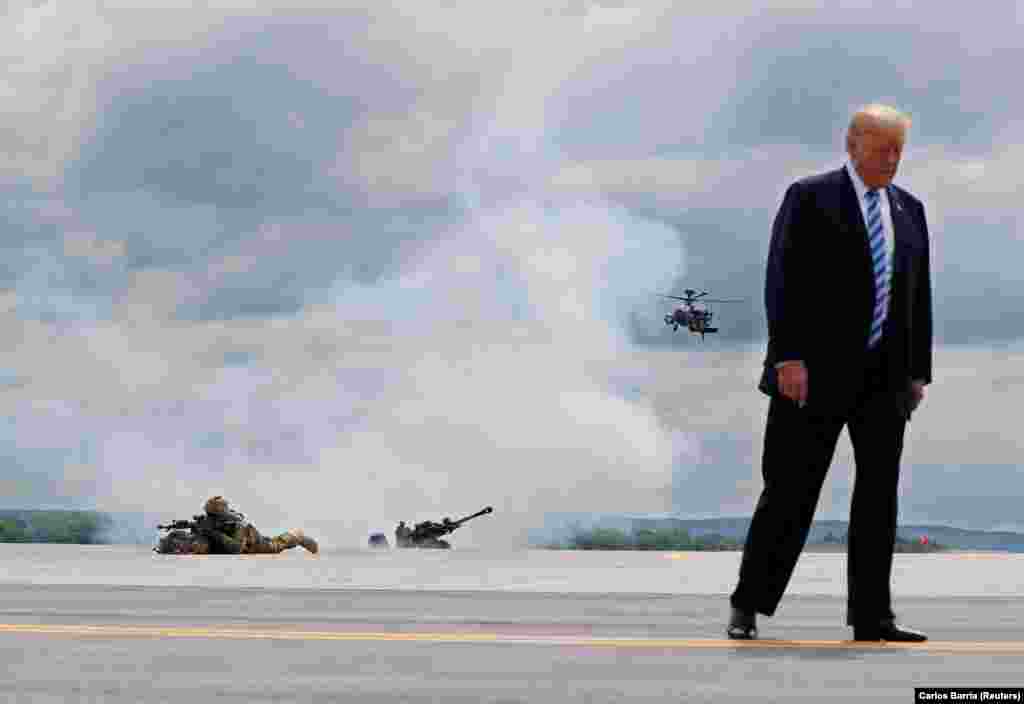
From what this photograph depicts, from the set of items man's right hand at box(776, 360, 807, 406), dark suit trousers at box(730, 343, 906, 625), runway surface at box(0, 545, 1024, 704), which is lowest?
runway surface at box(0, 545, 1024, 704)

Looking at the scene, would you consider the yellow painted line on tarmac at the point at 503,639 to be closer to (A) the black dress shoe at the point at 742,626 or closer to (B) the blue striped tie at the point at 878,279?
(A) the black dress shoe at the point at 742,626

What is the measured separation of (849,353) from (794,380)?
25 centimetres

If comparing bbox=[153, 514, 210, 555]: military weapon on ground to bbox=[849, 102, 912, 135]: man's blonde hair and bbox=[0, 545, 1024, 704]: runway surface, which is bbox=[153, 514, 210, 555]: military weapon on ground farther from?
bbox=[849, 102, 912, 135]: man's blonde hair

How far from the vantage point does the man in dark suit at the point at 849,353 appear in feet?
20.8

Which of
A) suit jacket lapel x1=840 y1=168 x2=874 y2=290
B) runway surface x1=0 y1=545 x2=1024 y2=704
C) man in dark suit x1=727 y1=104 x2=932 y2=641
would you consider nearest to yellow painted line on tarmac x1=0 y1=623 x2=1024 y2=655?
runway surface x1=0 y1=545 x2=1024 y2=704

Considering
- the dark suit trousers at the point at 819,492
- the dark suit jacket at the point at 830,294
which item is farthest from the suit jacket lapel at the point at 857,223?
the dark suit trousers at the point at 819,492

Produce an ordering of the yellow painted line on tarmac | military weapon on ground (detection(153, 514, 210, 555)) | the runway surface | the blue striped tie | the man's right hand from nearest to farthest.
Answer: the runway surface
the yellow painted line on tarmac
the man's right hand
the blue striped tie
military weapon on ground (detection(153, 514, 210, 555))

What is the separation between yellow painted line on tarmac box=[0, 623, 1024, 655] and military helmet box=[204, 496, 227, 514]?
9229 mm

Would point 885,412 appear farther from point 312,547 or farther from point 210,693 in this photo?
point 312,547

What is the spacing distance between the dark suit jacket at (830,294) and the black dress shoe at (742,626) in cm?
83

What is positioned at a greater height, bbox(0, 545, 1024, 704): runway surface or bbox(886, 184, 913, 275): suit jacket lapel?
bbox(886, 184, 913, 275): suit jacket lapel

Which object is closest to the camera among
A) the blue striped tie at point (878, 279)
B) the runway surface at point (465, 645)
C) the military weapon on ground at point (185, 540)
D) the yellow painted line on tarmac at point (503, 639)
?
the runway surface at point (465, 645)

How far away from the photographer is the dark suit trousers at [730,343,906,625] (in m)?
6.41

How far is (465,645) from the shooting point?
6.08 metres
